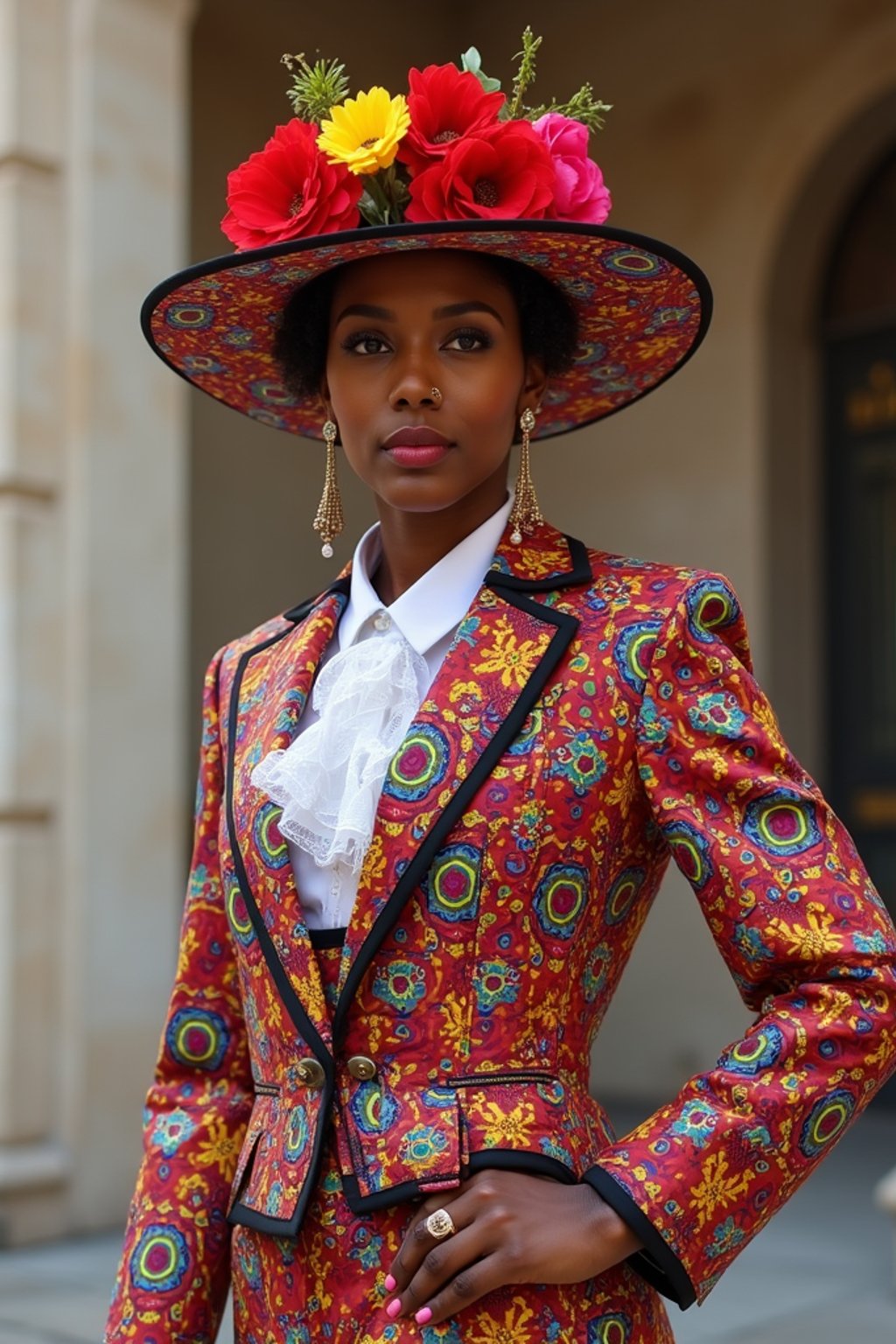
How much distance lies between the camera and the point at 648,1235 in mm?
1435

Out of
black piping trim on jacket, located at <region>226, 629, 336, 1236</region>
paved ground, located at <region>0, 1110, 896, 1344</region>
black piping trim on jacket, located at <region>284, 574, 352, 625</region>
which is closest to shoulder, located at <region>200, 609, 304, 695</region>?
black piping trim on jacket, located at <region>284, 574, 352, 625</region>

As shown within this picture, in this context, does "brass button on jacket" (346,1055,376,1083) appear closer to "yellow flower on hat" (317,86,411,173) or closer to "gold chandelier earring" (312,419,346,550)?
"gold chandelier earring" (312,419,346,550)

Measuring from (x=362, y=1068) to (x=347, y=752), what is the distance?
318 mm

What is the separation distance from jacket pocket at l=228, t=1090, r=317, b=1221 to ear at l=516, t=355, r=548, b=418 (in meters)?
0.75

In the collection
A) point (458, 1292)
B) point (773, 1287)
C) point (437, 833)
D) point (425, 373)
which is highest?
point (425, 373)

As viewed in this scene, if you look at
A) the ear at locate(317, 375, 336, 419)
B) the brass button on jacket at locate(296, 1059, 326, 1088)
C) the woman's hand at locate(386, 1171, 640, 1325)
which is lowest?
the woman's hand at locate(386, 1171, 640, 1325)

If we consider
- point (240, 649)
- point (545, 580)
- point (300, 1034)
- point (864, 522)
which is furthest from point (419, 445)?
point (864, 522)

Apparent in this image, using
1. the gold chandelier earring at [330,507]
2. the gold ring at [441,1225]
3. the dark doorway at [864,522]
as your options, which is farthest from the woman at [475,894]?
the dark doorway at [864,522]

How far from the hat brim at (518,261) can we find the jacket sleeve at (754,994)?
1.52ft

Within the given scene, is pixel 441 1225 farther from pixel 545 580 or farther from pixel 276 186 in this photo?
pixel 276 186

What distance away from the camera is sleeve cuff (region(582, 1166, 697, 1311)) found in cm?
143

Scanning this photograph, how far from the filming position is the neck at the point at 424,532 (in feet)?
5.83

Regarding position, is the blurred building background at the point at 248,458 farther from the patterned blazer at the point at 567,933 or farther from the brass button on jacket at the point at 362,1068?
the brass button on jacket at the point at 362,1068

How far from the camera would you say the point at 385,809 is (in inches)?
61.6
